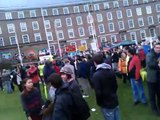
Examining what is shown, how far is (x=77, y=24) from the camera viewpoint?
76250 mm

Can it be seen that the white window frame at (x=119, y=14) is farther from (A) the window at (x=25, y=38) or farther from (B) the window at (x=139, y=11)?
(A) the window at (x=25, y=38)

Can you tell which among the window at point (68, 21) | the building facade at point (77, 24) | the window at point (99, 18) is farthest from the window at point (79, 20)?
the window at point (99, 18)

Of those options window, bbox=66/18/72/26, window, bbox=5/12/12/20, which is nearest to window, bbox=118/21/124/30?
window, bbox=66/18/72/26

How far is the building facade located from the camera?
70500 mm

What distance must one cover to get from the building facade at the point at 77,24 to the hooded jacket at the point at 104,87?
197 ft

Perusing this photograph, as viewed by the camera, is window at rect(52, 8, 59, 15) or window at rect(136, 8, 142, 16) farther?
window at rect(136, 8, 142, 16)

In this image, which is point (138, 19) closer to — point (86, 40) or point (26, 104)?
point (86, 40)

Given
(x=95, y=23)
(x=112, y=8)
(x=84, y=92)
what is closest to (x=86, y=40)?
(x=95, y=23)

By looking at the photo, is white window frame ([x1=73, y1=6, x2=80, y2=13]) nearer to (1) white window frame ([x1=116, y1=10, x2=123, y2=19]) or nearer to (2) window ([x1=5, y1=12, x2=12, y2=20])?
(1) white window frame ([x1=116, y1=10, x2=123, y2=19])

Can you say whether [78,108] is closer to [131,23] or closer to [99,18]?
[99,18]

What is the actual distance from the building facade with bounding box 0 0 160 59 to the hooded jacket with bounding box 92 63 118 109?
6002 centimetres

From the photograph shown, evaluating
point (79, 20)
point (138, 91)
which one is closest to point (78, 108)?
point (138, 91)

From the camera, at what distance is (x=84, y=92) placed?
45.9 ft

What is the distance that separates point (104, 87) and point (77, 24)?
70.3 meters
